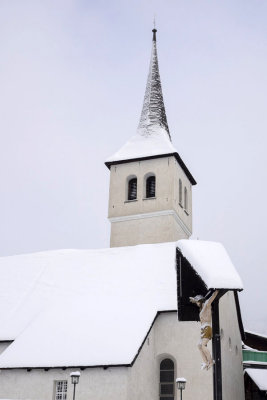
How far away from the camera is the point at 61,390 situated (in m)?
20.6

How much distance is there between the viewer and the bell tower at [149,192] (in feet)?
112

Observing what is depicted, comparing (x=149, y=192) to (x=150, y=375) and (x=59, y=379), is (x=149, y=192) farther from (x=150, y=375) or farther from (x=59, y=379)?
(x=59, y=379)

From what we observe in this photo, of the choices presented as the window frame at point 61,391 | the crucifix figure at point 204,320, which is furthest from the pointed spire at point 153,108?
the crucifix figure at point 204,320

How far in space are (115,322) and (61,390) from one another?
3.82 m

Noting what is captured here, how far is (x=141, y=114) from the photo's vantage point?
42.0m

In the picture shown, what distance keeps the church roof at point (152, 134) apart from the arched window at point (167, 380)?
16787mm

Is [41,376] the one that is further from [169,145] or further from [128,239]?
[169,145]

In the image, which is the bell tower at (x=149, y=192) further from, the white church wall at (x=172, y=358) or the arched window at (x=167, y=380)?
the arched window at (x=167, y=380)

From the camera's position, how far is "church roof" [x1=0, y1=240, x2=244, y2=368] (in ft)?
69.2

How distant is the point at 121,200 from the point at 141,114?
32.5ft

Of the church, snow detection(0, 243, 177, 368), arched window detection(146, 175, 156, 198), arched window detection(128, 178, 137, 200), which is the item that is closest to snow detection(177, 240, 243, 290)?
the church

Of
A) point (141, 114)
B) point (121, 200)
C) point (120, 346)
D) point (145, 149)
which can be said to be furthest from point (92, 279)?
point (141, 114)

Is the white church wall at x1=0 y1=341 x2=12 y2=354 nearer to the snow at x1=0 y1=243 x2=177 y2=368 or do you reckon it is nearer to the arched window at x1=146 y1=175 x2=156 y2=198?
the snow at x1=0 y1=243 x2=177 y2=368

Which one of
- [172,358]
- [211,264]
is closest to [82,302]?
[172,358]
